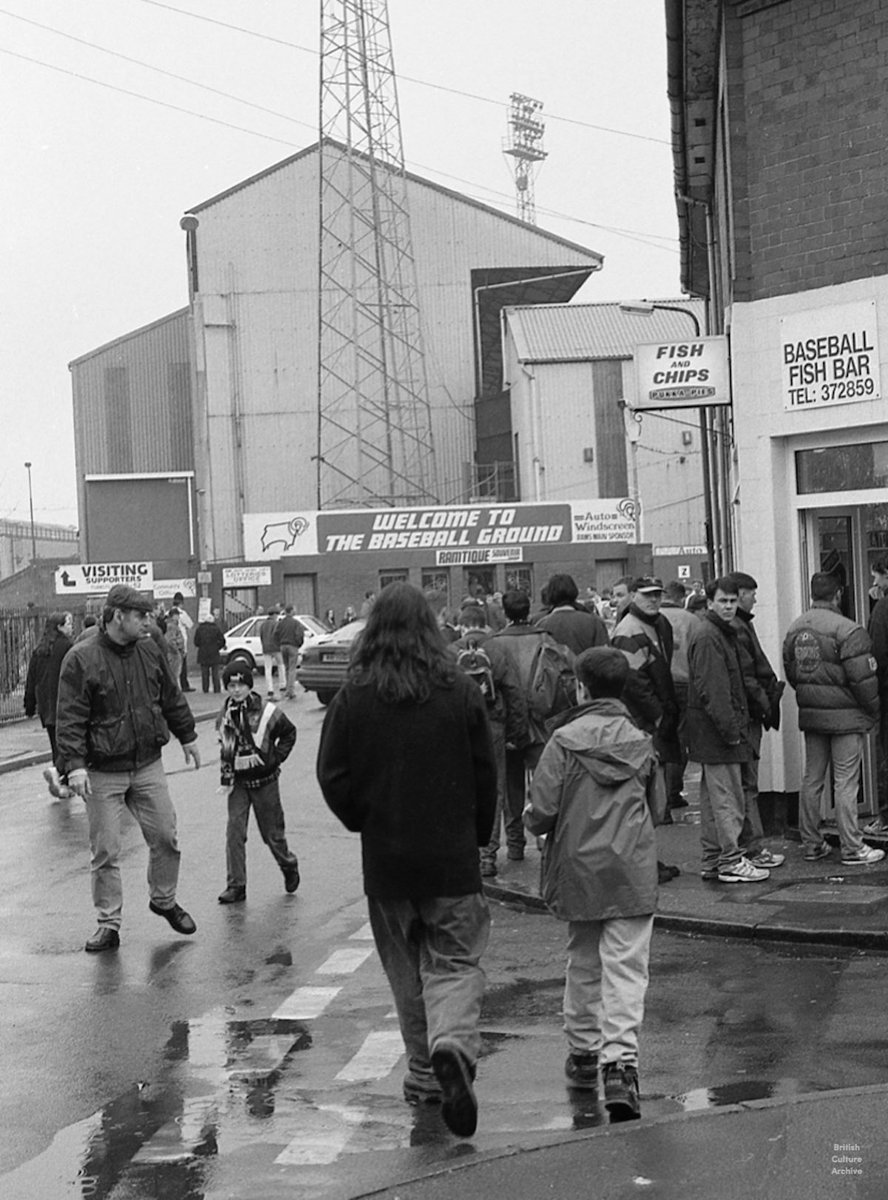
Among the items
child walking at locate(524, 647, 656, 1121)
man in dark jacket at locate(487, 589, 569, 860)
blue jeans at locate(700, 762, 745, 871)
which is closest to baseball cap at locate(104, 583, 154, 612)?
man in dark jacket at locate(487, 589, 569, 860)

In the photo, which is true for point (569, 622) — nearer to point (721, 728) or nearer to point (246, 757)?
point (721, 728)

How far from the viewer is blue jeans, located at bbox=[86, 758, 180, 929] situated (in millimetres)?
9969

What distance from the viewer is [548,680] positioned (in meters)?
Result: 11.7

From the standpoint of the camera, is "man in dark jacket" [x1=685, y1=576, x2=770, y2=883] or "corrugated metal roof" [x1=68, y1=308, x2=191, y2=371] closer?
"man in dark jacket" [x1=685, y1=576, x2=770, y2=883]

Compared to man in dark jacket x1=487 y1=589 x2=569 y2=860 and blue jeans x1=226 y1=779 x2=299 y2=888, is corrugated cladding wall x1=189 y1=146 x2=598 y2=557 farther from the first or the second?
blue jeans x1=226 y1=779 x2=299 y2=888

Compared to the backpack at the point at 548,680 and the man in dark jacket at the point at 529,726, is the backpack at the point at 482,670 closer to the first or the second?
the man in dark jacket at the point at 529,726

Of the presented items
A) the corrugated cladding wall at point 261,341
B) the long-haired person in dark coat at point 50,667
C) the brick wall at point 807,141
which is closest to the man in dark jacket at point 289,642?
the long-haired person in dark coat at point 50,667

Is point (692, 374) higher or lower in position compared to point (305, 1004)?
higher

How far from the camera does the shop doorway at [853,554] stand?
12.4m

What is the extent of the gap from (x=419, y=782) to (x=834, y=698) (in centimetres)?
556

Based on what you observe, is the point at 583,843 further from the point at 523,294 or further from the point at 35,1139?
the point at 523,294

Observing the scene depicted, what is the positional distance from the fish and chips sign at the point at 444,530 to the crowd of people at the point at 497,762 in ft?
118

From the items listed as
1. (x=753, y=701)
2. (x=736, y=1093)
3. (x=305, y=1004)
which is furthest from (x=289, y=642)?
(x=736, y=1093)

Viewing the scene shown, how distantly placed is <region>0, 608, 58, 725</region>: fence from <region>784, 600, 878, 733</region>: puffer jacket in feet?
67.9
